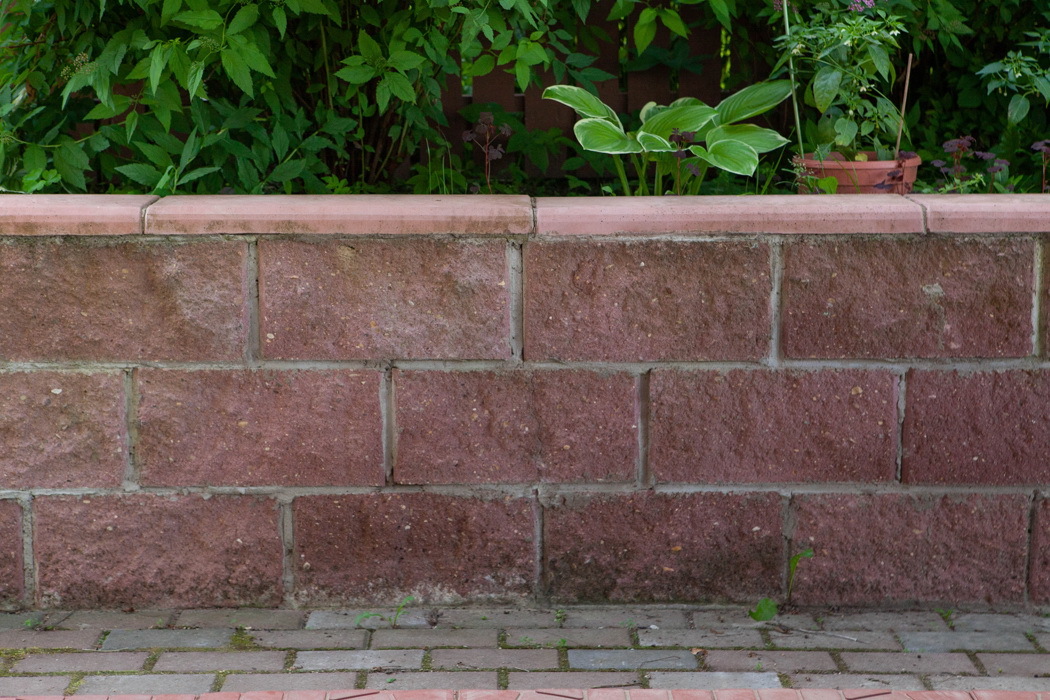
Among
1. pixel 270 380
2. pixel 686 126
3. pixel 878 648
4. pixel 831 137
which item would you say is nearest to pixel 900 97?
pixel 831 137

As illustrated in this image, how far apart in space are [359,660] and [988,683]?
1.33 meters

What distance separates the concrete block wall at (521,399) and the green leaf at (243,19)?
0.43 m

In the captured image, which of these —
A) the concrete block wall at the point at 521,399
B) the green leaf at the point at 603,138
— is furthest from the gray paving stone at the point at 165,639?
the green leaf at the point at 603,138

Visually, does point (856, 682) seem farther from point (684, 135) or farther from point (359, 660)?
point (684, 135)

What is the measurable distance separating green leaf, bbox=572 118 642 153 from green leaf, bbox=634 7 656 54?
430 millimetres

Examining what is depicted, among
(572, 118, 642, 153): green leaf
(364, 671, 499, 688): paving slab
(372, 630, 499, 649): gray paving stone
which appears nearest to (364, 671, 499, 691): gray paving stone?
(364, 671, 499, 688): paving slab

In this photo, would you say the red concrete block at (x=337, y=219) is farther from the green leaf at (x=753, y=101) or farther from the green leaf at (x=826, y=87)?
the green leaf at (x=826, y=87)

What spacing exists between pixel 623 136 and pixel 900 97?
4.07 feet

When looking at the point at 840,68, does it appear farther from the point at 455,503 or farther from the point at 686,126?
the point at 455,503

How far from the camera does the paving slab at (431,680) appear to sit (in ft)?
8.09

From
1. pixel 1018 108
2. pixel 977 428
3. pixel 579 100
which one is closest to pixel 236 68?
pixel 579 100

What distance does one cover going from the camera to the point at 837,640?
107 inches

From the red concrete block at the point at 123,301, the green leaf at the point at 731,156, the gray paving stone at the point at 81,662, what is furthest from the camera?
the green leaf at the point at 731,156

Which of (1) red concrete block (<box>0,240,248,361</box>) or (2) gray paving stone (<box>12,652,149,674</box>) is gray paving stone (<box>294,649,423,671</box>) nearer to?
(2) gray paving stone (<box>12,652,149,674</box>)
